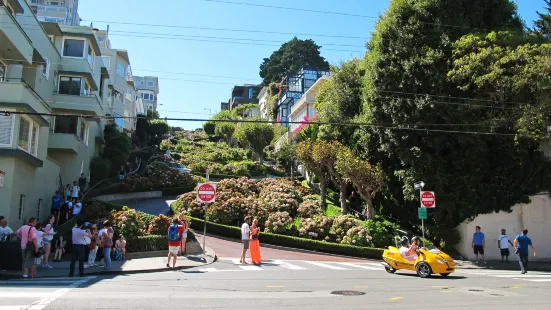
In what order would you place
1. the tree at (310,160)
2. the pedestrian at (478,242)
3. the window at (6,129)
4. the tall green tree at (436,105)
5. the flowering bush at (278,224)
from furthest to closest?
the tree at (310,160)
the flowering bush at (278,224)
the tall green tree at (436,105)
the pedestrian at (478,242)
the window at (6,129)

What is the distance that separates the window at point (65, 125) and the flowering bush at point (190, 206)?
8963 millimetres

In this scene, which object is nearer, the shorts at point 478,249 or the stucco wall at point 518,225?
the shorts at point 478,249

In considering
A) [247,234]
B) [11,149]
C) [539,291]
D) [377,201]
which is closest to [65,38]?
[11,149]

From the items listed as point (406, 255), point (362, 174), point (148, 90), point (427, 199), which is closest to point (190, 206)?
point (362, 174)

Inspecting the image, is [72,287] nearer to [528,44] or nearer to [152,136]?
[528,44]

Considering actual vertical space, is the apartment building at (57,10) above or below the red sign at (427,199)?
above

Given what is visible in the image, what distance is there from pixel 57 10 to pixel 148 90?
103 ft

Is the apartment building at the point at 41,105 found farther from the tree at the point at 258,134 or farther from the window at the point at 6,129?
the tree at the point at 258,134

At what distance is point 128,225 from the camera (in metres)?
19.0

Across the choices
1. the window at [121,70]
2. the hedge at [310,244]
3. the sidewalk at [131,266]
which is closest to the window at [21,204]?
the sidewalk at [131,266]

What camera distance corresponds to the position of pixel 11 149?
19000 mm

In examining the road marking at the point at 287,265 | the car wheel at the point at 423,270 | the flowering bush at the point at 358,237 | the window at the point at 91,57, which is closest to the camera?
the car wheel at the point at 423,270

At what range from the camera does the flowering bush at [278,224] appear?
990 inches

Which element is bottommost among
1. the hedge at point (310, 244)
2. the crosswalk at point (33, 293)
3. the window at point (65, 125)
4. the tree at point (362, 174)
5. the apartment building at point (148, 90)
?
the crosswalk at point (33, 293)
